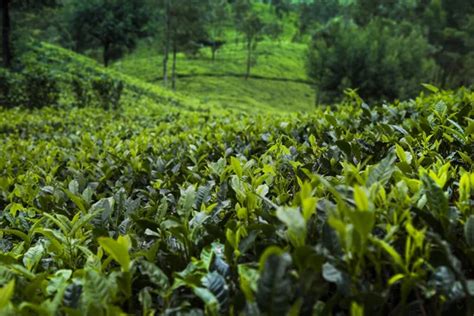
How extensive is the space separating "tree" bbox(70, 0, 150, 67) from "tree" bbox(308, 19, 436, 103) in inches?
653

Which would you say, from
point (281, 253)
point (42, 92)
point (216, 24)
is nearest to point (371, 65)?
point (42, 92)

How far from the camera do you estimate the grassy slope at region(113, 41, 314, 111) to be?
37406 mm

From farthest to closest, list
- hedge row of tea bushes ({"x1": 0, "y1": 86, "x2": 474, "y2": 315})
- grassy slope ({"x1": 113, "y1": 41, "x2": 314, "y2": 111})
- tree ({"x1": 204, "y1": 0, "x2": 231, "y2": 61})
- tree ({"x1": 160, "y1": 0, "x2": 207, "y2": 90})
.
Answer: tree ({"x1": 204, "y1": 0, "x2": 231, "y2": 61})
tree ({"x1": 160, "y1": 0, "x2": 207, "y2": 90})
grassy slope ({"x1": 113, "y1": 41, "x2": 314, "y2": 111})
hedge row of tea bushes ({"x1": 0, "y1": 86, "x2": 474, "y2": 315})

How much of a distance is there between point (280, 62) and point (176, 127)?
49.9 m

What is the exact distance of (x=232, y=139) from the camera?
3227mm

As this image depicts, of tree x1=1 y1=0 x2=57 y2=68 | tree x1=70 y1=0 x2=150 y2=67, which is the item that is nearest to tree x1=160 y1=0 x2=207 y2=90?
tree x1=70 y1=0 x2=150 y2=67

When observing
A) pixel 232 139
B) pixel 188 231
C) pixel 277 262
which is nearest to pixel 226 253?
pixel 188 231

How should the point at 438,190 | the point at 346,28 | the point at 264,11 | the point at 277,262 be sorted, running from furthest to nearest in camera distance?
the point at 264,11, the point at 346,28, the point at 438,190, the point at 277,262

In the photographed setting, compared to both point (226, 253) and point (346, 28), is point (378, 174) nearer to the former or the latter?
point (226, 253)

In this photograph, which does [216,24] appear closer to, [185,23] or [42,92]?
[185,23]

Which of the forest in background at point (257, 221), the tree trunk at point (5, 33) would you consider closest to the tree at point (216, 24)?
the tree trunk at point (5, 33)

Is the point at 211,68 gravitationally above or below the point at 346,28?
below

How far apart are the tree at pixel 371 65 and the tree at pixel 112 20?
1660 centimetres

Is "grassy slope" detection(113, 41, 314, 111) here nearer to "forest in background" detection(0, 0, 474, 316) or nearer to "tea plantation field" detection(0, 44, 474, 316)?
"forest in background" detection(0, 0, 474, 316)
